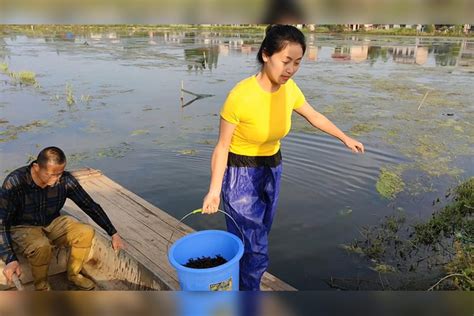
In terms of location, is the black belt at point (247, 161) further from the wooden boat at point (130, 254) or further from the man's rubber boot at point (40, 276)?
the man's rubber boot at point (40, 276)

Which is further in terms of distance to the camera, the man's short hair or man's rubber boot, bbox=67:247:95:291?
man's rubber boot, bbox=67:247:95:291

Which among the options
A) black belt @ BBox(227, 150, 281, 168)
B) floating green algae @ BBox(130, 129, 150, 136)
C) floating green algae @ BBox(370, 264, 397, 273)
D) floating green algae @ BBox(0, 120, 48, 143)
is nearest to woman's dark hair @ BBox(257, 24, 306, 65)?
black belt @ BBox(227, 150, 281, 168)

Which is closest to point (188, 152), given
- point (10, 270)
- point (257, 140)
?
point (10, 270)

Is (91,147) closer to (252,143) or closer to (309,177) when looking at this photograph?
(309,177)

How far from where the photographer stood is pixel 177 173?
588 centimetres

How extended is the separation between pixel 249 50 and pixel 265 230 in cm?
2163

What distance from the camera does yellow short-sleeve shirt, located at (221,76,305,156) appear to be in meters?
1.73

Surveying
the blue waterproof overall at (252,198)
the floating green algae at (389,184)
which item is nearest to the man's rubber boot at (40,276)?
the blue waterproof overall at (252,198)

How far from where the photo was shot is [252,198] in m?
2.02

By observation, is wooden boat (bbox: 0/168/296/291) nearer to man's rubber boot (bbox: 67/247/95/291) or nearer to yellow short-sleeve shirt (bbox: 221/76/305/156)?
man's rubber boot (bbox: 67/247/95/291)

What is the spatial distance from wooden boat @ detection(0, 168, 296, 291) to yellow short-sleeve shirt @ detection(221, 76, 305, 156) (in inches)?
41.7

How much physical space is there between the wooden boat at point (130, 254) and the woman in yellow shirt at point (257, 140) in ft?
2.20

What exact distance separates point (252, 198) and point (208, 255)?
0.42 meters

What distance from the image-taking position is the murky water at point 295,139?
462 centimetres
